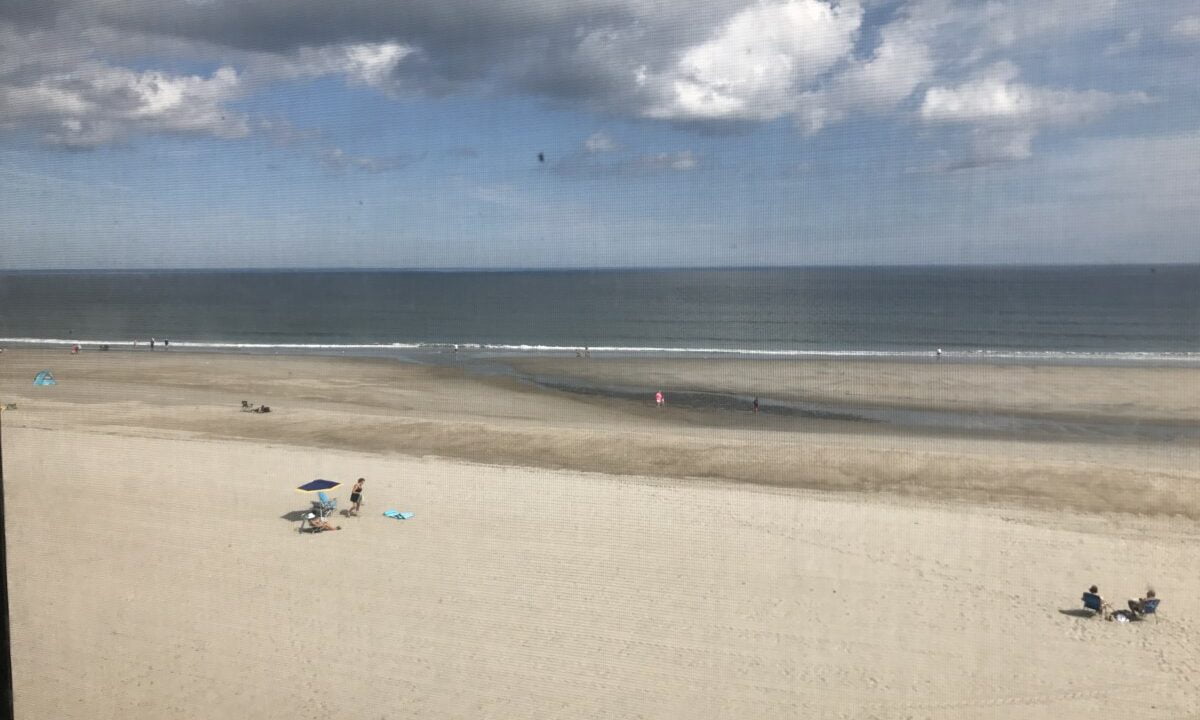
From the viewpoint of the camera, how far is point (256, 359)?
14742 mm

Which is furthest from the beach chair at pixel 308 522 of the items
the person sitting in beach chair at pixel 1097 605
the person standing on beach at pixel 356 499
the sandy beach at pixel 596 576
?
the person sitting in beach chair at pixel 1097 605

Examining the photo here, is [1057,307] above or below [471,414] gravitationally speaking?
above

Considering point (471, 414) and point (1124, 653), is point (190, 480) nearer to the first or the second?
point (471, 414)

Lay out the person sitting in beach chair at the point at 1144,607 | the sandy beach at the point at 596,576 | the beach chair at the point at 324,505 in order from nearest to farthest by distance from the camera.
Result: the sandy beach at the point at 596,576 → the person sitting in beach chair at the point at 1144,607 → the beach chair at the point at 324,505

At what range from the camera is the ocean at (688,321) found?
16.3m

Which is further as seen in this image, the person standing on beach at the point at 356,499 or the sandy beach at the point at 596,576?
the person standing on beach at the point at 356,499

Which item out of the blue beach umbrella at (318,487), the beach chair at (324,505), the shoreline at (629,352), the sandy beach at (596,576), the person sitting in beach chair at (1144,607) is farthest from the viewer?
the shoreline at (629,352)

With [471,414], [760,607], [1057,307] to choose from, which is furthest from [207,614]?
[1057,307]

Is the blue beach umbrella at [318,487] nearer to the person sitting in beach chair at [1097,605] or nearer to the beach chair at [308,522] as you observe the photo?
the beach chair at [308,522]

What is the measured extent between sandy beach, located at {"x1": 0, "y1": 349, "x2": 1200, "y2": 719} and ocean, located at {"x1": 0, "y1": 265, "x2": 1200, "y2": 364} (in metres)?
8.74

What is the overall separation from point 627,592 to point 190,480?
11.2ft

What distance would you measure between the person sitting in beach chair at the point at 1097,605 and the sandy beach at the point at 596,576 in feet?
0.40

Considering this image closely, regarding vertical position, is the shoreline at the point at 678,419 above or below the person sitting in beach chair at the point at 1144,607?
above

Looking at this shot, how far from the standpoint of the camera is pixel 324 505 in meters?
4.72
